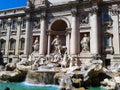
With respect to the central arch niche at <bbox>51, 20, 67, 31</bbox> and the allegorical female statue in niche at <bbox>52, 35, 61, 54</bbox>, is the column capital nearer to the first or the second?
the central arch niche at <bbox>51, 20, 67, 31</bbox>

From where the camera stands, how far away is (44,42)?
1168 inches

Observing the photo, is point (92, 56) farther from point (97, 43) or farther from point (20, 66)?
A: point (20, 66)

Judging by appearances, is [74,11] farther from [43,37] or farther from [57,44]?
[43,37]

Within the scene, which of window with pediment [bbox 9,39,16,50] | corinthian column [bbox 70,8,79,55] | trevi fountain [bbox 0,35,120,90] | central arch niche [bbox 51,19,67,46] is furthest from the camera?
window with pediment [bbox 9,39,16,50]

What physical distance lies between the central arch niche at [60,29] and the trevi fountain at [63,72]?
1122 millimetres

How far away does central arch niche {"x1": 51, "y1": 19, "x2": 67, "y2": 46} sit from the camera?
98.5 ft

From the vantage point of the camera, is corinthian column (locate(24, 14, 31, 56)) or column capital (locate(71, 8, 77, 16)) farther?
corinthian column (locate(24, 14, 31, 56))

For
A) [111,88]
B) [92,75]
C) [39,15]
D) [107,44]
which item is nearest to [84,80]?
[92,75]

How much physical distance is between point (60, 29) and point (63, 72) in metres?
11.2

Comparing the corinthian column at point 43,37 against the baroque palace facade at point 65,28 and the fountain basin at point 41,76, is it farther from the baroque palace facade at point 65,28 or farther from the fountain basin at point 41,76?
the fountain basin at point 41,76

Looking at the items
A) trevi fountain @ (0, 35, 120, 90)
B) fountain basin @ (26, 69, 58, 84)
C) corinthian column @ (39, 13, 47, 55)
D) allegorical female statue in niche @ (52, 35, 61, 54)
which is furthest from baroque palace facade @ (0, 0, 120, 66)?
fountain basin @ (26, 69, 58, 84)

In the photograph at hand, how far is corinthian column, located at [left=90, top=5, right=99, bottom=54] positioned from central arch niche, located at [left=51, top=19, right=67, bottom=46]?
4.93 metres

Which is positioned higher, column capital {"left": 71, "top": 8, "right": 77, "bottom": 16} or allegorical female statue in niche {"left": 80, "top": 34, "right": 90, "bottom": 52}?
column capital {"left": 71, "top": 8, "right": 77, "bottom": 16}

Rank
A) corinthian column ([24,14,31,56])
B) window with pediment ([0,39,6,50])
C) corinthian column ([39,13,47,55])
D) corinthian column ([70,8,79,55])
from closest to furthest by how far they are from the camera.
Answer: corinthian column ([70,8,79,55]), corinthian column ([39,13,47,55]), corinthian column ([24,14,31,56]), window with pediment ([0,39,6,50])
